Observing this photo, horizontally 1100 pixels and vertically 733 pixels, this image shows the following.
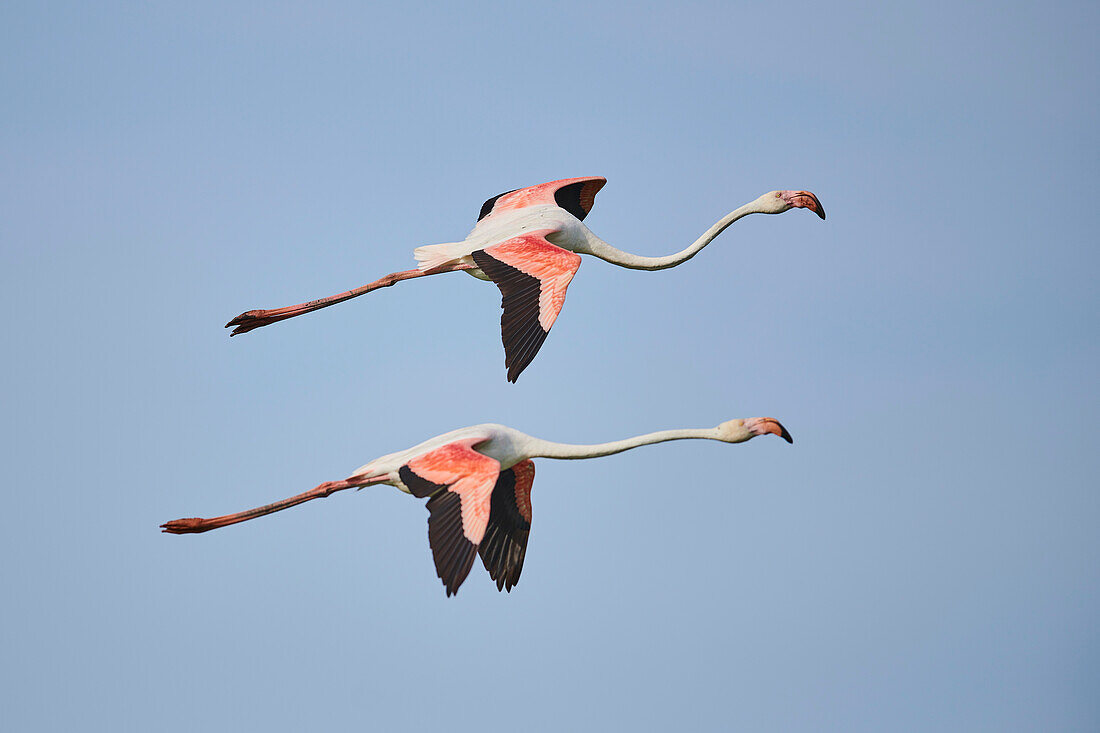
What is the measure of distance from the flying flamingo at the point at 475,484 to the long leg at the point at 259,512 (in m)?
0.01

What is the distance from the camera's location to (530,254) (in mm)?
22328

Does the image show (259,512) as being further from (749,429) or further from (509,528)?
(749,429)

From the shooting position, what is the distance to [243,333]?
2338 centimetres

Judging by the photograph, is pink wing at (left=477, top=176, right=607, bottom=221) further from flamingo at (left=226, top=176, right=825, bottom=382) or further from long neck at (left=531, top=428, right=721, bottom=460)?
long neck at (left=531, top=428, right=721, bottom=460)

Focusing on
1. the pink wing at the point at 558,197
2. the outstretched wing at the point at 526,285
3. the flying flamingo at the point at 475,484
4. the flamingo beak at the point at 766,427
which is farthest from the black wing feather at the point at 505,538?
the pink wing at the point at 558,197

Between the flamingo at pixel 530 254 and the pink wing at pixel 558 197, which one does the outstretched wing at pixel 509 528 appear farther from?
the pink wing at pixel 558 197

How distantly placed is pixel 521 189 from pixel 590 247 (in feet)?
7.03

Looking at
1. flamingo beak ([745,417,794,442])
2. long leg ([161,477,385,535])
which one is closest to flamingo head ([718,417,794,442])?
flamingo beak ([745,417,794,442])

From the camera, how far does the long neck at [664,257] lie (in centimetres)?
2500

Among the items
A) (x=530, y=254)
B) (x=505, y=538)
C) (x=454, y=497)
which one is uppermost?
A: (x=530, y=254)

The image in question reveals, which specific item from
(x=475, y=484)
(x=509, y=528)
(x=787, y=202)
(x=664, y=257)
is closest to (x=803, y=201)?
(x=787, y=202)

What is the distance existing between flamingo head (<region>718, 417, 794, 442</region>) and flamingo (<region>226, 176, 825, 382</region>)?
94.3 inches

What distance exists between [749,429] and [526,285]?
3151mm

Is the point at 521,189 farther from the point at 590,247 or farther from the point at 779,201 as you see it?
the point at 779,201
